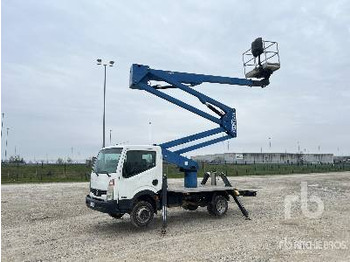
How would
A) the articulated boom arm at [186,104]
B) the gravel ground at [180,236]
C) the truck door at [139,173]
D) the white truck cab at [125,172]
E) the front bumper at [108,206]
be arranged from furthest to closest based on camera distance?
1. the articulated boom arm at [186,104]
2. the truck door at [139,173]
3. the white truck cab at [125,172]
4. the front bumper at [108,206]
5. the gravel ground at [180,236]

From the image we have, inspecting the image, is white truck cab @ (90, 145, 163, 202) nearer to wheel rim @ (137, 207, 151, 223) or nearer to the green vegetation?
wheel rim @ (137, 207, 151, 223)

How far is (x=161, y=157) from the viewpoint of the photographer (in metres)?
10.6

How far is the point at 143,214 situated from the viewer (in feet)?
32.2

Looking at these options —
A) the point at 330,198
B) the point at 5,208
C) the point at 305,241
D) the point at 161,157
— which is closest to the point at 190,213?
the point at 161,157

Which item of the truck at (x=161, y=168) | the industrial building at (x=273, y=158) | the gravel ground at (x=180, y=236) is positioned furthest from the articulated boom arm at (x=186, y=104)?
the industrial building at (x=273, y=158)

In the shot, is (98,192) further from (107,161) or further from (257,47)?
(257,47)

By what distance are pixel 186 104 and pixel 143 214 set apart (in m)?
4.03

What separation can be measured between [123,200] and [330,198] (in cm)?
1232

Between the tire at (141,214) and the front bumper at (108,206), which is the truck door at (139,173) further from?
the tire at (141,214)

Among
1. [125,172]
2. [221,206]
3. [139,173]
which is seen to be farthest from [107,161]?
[221,206]

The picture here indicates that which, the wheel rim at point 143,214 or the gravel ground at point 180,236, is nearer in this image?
the gravel ground at point 180,236

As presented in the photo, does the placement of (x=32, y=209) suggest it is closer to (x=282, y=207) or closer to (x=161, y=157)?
(x=161, y=157)

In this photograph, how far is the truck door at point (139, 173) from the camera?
31.3 ft

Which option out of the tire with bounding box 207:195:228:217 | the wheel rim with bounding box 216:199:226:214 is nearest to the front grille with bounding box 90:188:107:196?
the tire with bounding box 207:195:228:217
